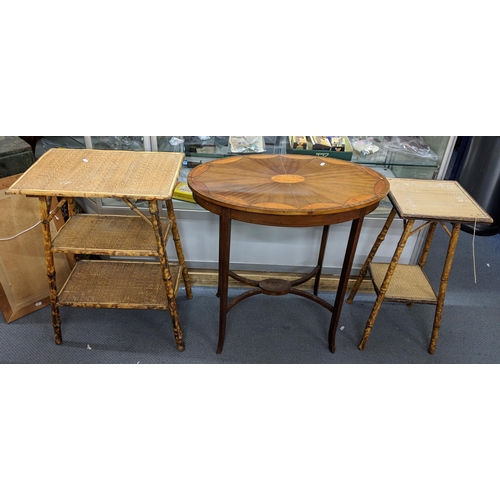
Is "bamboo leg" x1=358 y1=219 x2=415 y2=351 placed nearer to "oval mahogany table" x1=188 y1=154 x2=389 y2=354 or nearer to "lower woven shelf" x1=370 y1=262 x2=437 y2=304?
"lower woven shelf" x1=370 y1=262 x2=437 y2=304

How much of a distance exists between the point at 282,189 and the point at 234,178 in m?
0.24

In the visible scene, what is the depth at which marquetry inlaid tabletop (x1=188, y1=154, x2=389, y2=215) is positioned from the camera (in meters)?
1.55

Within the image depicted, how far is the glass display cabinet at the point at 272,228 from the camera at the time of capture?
2.32 meters

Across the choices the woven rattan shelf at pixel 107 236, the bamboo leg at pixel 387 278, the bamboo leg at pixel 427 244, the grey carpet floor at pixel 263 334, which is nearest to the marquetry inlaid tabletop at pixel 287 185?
the bamboo leg at pixel 387 278

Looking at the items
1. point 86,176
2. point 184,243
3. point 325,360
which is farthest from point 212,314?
point 86,176

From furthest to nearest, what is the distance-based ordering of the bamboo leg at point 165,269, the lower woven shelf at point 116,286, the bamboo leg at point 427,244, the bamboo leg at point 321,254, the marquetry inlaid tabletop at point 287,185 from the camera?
1. the bamboo leg at point 321,254
2. the bamboo leg at point 427,244
3. the lower woven shelf at point 116,286
4. the bamboo leg at point 165,269
5. the marquetry inlaid tabletop at point 287,185

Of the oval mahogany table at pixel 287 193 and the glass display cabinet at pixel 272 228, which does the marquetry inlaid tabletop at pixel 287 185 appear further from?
the glass display cabinet at pixel 272 228

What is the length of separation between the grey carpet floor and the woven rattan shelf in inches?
22.4

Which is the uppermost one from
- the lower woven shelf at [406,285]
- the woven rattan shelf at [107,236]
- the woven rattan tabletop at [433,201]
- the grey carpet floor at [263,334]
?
the woven rattan tabletop at [433,201]

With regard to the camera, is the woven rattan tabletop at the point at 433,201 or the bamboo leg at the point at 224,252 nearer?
the bamboo leg at the point at 224,252

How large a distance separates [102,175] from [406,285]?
1.62 m

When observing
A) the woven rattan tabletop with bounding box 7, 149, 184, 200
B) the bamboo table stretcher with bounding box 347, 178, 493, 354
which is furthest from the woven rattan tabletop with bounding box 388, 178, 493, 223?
the woven rattan tabletop with bounding box 7, 149, 184, 200

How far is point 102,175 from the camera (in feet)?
5.69

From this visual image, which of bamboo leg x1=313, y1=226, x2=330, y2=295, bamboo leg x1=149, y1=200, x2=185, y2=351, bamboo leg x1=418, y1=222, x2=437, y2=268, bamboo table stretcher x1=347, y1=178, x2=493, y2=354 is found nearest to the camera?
bamboo leg x1=149, y1=200, x2=185, y2=351
